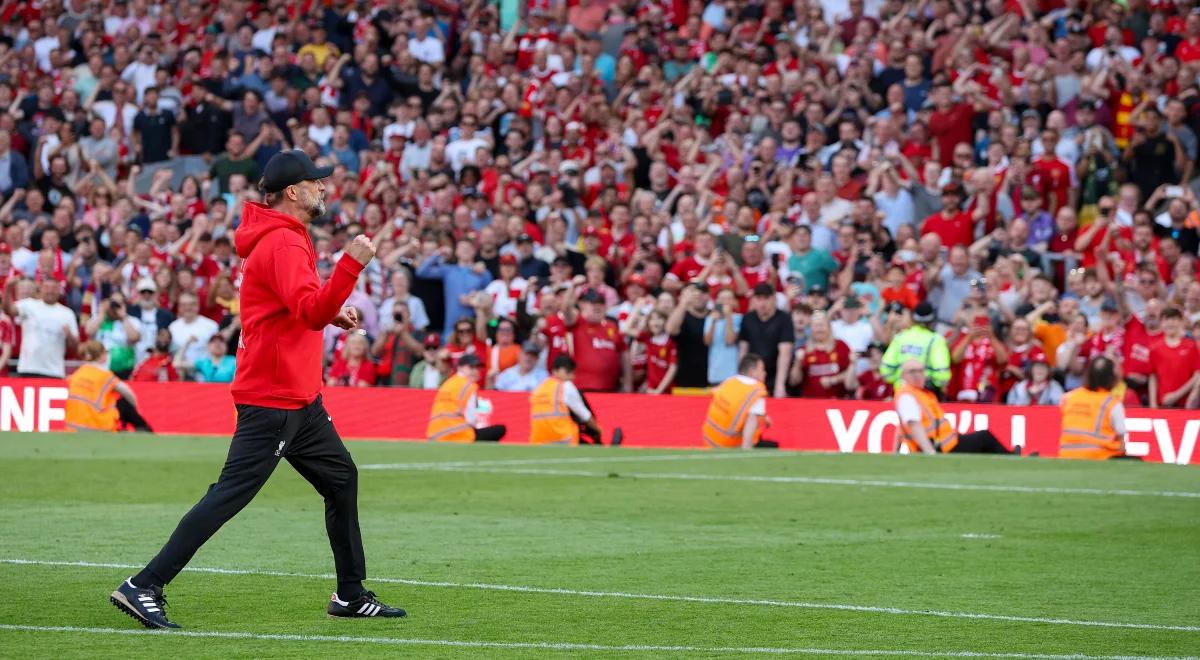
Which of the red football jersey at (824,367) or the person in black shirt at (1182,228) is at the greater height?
the person in black shirt at (1182,228)

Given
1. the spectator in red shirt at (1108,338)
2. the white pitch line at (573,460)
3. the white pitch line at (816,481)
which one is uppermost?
the spectator in red shirt at (1108,338)

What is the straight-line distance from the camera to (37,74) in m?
32.7

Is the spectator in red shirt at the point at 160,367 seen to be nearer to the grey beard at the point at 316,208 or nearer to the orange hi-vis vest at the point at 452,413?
the orange hi-vis vest at the point at 452,413

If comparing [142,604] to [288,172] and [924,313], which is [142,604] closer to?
[288,172]

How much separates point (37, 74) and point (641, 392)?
14.4 metres

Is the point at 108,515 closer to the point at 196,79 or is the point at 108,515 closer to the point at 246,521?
the point at 246,521

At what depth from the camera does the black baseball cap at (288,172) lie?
8.35 meters

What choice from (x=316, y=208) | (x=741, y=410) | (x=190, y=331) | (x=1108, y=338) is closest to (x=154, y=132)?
(x=190, y=331)

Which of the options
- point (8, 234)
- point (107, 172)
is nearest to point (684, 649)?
point (8, 234)

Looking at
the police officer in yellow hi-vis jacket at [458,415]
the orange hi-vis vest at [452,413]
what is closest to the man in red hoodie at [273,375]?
the police officer in yellow hi-vis jacket at [458,415]

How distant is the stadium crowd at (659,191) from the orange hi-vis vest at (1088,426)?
83.0 inches

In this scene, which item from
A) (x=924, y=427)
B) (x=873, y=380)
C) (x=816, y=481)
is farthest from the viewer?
(x=873, y=380)

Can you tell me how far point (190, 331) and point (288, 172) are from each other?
→ 58.3 feet

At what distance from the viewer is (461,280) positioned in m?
25.2
